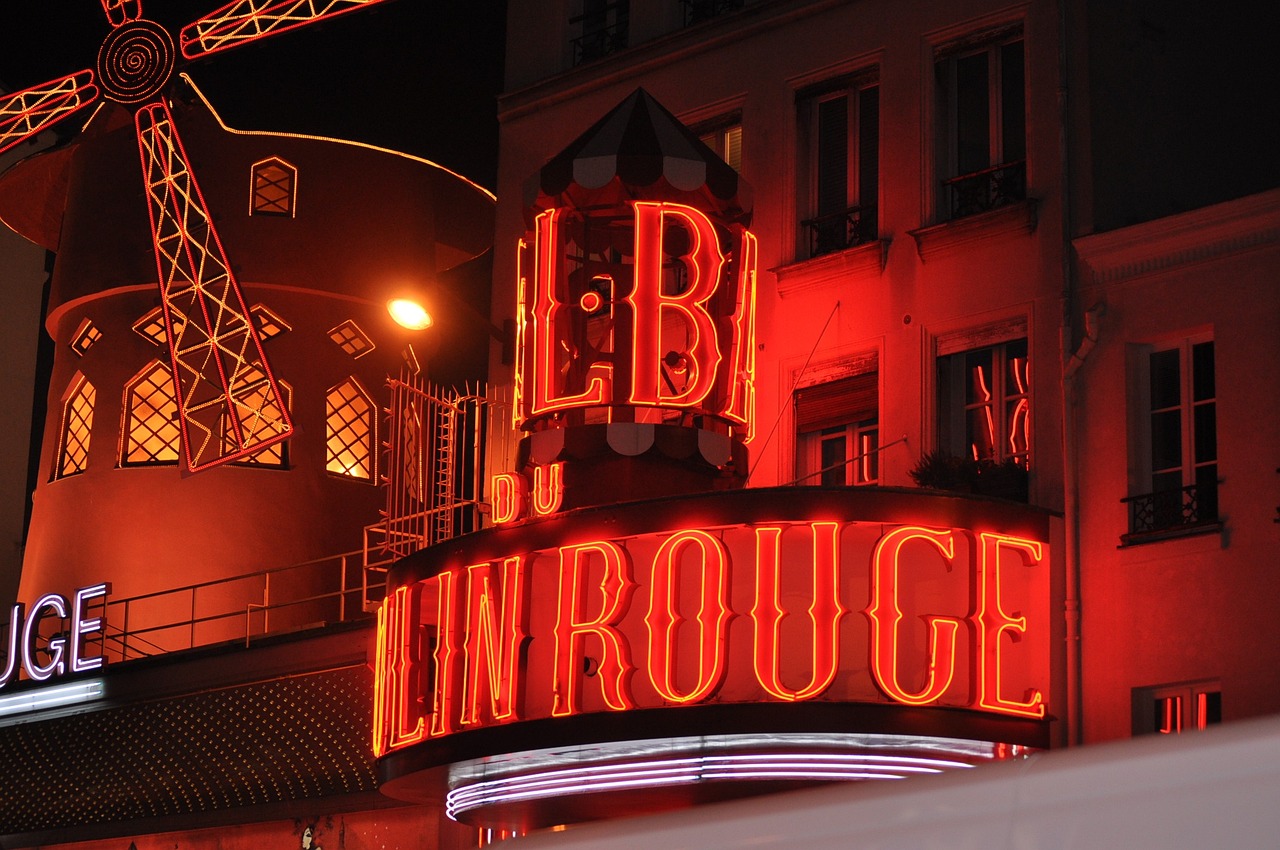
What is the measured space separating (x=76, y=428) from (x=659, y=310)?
9222 millimetres

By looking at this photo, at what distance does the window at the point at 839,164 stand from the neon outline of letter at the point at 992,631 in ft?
8.73

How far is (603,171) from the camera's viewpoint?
10953 millimetres

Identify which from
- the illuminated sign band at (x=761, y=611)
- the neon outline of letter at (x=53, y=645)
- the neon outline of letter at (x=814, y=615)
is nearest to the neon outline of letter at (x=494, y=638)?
the illuminated sign band at (x=761, y=611)

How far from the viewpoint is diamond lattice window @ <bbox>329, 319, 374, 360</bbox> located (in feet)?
59.8

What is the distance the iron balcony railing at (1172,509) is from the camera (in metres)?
9.97

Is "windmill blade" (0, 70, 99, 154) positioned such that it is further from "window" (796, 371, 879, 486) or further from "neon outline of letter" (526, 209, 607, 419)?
"window" (796, 371, 879, 486)

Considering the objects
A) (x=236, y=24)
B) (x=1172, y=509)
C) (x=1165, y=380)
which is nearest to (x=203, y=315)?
(x=236, y=24)

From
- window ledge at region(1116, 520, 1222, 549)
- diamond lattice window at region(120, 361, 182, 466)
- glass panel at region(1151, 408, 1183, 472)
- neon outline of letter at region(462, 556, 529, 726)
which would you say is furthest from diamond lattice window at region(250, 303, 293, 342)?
window ledge at region(1116, 520, 1222, 549)

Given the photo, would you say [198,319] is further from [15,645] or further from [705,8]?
[705,8]

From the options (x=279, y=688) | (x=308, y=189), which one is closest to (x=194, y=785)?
(x=279, y=688)

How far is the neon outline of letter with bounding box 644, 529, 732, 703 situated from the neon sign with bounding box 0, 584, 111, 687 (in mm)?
7040

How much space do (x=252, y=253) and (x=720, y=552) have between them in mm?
9461

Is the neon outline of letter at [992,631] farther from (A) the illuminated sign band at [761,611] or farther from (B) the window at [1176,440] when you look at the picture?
(B) the window at [1176,440]

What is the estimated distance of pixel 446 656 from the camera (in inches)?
416
